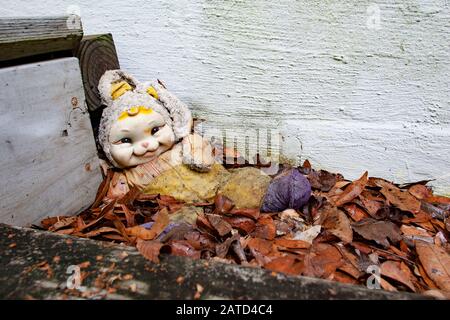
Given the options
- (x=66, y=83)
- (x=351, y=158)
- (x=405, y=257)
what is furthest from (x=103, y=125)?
(x=405, y=257)

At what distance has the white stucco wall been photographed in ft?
5.77

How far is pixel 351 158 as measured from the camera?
6.69 ft

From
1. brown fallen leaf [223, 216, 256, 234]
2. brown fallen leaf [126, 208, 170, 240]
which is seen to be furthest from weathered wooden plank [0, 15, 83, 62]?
brown fallen leaf [223, 216, 256, 234]

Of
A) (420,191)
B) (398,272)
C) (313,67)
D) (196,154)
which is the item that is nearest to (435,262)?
(398,272)

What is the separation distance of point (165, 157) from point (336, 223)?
99 centimetres

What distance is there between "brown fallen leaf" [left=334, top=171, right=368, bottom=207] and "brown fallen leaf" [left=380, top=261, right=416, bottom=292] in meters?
0.45

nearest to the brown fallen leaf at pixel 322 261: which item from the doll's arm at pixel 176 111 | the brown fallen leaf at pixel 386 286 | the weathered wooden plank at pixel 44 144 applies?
the brown fallen leaf at pixel 386 286

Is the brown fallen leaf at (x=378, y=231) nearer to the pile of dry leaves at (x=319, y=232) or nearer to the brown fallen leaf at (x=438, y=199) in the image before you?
the pile of dry leaves at (x=319, y=232)

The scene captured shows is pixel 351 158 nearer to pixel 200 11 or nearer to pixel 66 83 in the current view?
pixel 200 11

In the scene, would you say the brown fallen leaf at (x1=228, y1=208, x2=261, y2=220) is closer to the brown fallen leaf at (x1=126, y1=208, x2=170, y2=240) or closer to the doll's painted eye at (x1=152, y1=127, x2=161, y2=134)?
the brown fallen leaf at (x1=126, y1=208, x2=170, y2=240)

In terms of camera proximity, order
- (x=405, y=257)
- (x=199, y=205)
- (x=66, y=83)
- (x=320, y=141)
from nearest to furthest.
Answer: (x=405, y=257), (x=66, y=83), (x=199, y=205), (x=320, y=141)

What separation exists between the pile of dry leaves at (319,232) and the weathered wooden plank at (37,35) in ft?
2.47

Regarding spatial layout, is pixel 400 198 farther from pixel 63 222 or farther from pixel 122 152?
pixel 63 222
